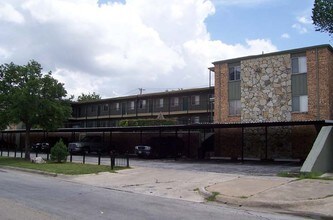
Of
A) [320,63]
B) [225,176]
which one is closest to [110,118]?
[320,63]

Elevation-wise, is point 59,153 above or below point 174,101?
below

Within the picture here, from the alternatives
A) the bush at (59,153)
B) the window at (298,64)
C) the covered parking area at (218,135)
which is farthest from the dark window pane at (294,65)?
the bush at (59,153)

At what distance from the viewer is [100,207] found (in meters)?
10.7

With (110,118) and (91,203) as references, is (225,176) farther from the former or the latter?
(110,118)

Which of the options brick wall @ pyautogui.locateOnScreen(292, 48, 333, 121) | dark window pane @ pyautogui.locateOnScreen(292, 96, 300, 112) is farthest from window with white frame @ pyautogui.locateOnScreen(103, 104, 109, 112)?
brick wall @ pyautogui.locateOnScreen(292, 48, 333, 121)

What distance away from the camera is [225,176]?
18.3m

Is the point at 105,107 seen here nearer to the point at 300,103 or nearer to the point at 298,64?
the point at 298,64

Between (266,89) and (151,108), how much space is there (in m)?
26.2

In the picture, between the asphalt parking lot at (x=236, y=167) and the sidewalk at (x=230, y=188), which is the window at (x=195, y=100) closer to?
the asphalt parking lot at (x=236, y=167)

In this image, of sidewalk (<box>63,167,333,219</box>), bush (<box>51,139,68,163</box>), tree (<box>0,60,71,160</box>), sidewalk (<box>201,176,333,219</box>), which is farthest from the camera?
tree (<box>0,60,71,160</box>)

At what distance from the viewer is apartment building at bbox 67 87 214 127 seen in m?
50.9

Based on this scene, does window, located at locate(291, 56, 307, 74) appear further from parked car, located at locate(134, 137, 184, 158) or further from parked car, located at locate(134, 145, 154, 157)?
parked car, located at locate(134, 145, 154, 157)

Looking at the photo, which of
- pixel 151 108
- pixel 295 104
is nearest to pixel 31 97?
pixel 295 104

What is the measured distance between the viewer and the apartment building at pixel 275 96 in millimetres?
30391
